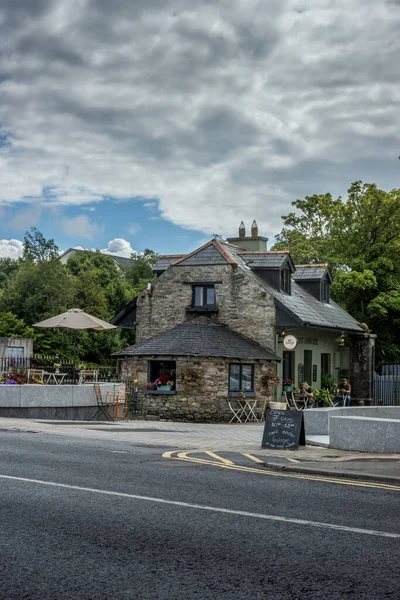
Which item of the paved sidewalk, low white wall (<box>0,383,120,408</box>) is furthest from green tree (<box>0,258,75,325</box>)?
the paved sidewalk

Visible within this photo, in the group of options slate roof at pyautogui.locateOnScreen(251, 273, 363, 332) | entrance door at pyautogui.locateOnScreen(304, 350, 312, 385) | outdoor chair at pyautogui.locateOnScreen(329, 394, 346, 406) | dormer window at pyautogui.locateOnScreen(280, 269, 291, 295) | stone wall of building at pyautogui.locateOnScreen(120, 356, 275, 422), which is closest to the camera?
stone wall of building at pyautogui.locateOnScreen(120, 356, 275, 422)

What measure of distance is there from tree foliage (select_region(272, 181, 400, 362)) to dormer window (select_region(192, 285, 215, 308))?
12.6 m

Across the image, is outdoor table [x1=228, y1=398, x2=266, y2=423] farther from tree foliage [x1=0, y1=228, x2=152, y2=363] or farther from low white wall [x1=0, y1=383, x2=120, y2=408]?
tree foliage [x1=0, y1=228, x2=152, y2=363]

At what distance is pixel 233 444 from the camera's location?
18.2 meters

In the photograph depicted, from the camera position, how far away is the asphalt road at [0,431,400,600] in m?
5.89

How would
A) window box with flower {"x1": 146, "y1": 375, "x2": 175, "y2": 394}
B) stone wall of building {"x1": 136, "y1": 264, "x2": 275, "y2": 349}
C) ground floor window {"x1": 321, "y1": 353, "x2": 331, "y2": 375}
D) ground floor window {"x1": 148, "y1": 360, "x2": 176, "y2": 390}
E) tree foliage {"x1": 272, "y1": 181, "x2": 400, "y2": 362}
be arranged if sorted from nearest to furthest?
window box with flower {"x1": 146, "y1": 375, "x2": 175, "y2": 394}, ground floor window {"x1": 148, "y1": 360, "x2": 176, "y2": 390}, stone wall of building {"x1": 136, "y1": 264, "x2": 275, "y2": 349}, ground floor window {"x1": 321, "y1": 353, "x2": 331, "y2": 375}, tree foliage {"x1": 272, "y1": 181, "x2": 400, "y2": 362}

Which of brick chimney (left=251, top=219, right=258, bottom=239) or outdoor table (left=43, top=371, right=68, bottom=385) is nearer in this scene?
outdoor table (left=43, top=371, right=68, bottom=385)

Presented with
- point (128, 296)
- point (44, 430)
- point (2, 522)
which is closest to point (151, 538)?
point (2, 522)

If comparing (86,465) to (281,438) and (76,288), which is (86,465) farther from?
(76,288)

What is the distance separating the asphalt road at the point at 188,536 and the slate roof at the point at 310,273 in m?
27.0

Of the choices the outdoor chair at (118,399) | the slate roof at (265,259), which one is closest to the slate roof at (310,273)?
the slate roof at (265,259)

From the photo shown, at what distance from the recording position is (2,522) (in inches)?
312

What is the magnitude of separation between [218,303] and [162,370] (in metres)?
4.28

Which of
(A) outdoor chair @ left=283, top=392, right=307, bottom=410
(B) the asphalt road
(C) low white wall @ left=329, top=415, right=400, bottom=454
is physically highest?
(A) outdoor chair @ left=283, top=392, right=307, bottom=410
